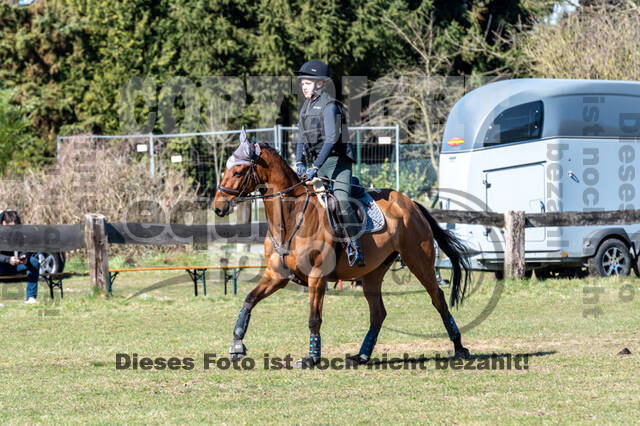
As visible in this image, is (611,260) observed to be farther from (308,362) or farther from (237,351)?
(237,351)

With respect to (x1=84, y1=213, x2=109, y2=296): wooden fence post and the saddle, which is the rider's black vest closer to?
the saddle

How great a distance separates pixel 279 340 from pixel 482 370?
3062mm

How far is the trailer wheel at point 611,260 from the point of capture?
1672cm

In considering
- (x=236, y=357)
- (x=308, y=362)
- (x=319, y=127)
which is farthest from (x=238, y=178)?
(x=308, y=362)

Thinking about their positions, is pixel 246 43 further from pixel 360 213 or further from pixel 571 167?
pixel 360 213

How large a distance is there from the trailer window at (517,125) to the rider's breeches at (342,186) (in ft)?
30.3

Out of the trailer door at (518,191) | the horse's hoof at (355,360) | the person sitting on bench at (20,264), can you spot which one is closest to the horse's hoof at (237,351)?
the horse's hoof at (355,360)

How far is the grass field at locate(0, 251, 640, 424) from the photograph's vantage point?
657cm

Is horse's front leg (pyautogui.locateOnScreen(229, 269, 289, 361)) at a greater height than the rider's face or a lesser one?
lesser

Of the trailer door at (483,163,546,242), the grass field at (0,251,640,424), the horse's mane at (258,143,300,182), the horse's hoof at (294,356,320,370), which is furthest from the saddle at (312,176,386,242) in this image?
the trailer door at (483,163,546,242)

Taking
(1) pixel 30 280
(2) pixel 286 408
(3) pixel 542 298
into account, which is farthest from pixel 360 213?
(1) pixel 30 280

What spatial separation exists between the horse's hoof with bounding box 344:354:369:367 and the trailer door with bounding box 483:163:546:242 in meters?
8.52

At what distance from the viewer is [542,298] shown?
14.6 meters

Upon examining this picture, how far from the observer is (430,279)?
912 cm
